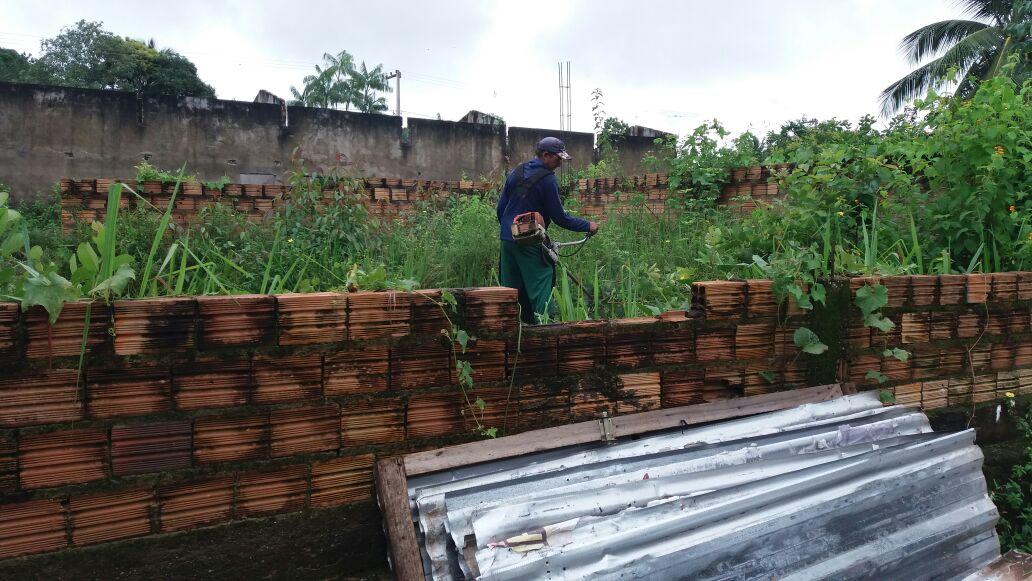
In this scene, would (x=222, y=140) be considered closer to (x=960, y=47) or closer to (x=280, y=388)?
(x=280, y=388)

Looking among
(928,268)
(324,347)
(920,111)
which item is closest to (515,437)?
(324,347)

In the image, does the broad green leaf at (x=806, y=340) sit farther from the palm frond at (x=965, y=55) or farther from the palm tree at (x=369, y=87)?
the palm tree at (x=369, y=87)

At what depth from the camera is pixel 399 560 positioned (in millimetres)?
1847

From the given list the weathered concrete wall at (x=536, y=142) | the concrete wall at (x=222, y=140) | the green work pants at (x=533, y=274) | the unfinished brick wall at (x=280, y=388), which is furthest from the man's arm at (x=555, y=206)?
the weathered concrete wall at (x=536, y=142)

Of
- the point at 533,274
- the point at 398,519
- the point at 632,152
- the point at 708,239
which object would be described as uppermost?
the point at 632,152

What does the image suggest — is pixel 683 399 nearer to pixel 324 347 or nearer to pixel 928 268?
pixel 324 347

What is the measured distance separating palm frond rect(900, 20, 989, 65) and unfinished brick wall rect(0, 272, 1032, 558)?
63.8ft

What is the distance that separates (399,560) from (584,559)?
0.53m

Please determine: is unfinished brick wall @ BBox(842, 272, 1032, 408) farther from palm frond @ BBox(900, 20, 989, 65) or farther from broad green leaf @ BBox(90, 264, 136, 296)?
palm frond @ BBox(900, 20, 989, 65)

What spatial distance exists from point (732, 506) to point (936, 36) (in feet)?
67.3

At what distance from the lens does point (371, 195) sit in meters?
7.17

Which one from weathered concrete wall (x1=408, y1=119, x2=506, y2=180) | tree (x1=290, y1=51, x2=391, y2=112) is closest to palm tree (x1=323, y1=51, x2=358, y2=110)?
tree (x1=290, y1=51, x2=391, y2=112)

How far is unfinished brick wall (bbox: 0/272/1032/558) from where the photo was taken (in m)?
1.76

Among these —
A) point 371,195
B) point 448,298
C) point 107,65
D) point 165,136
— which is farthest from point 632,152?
point 107,65
